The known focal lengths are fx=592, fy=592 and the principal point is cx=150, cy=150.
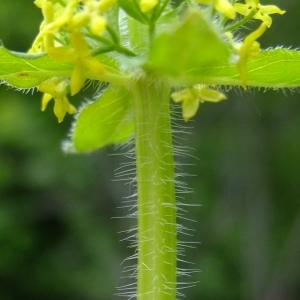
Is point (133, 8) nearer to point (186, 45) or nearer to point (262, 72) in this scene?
point (186, 45)

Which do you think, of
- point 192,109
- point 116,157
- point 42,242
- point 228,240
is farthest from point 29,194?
point 192,109

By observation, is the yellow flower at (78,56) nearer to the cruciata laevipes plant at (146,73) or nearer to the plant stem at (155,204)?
the cruciata laevipes plant at (146,73)

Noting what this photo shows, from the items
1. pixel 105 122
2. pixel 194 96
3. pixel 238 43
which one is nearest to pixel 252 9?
pixel 238 43

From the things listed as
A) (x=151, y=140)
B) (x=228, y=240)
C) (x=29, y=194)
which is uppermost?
(x=29, y=194)

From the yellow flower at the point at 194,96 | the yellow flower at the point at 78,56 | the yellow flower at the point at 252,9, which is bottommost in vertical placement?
the yellow flower at the point at 78,56

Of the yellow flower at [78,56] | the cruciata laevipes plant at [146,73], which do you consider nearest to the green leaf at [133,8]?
the cruciata laevipes plant at [146,73]

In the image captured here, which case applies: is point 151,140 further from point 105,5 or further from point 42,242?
point 42,242
